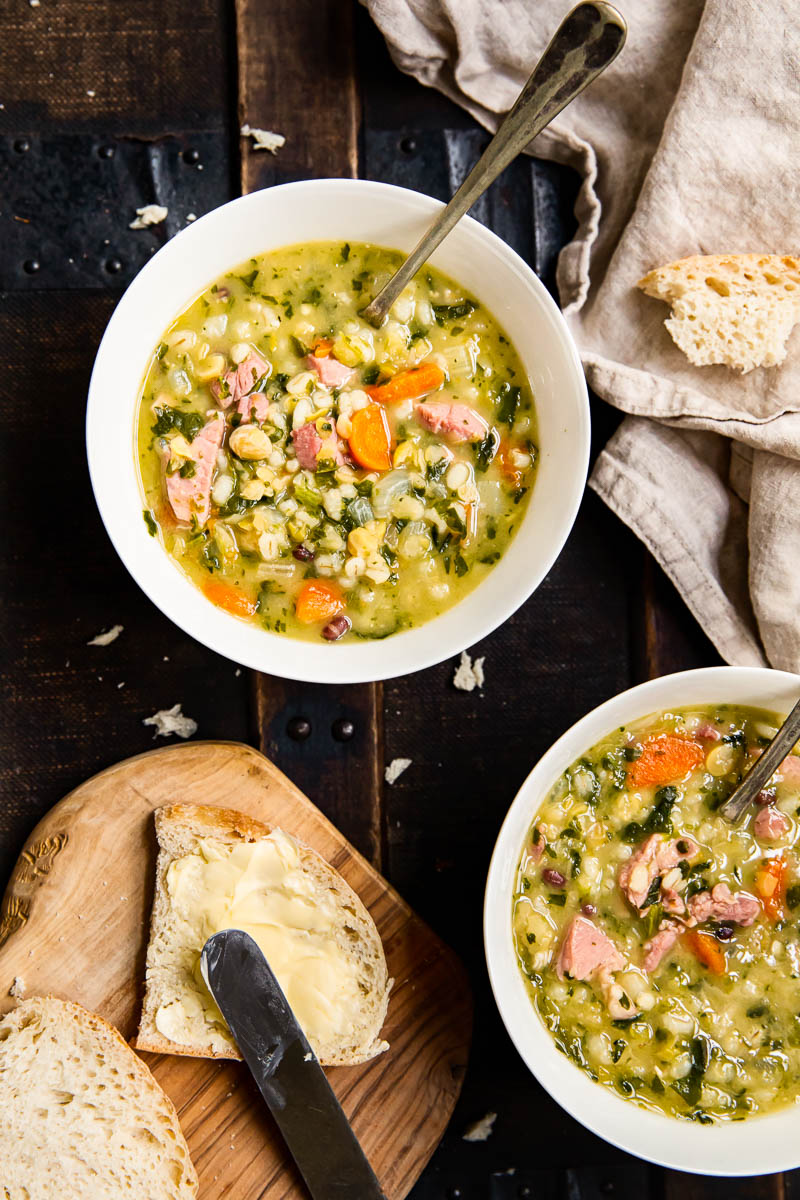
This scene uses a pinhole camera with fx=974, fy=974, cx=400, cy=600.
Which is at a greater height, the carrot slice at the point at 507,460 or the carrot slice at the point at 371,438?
the carrot slice at the point at 371,438

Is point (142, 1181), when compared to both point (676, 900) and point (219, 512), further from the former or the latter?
point (219, 512)

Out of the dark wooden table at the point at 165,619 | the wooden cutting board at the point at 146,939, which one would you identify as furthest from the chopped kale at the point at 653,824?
the wooden cutting board at the point at 146,939

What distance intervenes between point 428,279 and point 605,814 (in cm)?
178

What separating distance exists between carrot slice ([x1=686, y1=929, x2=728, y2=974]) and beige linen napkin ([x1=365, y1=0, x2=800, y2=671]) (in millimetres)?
956

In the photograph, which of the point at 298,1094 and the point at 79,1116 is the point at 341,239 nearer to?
the point at 298,1094

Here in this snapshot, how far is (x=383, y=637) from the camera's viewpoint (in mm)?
3070

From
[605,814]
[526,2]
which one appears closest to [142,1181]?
[605,814]

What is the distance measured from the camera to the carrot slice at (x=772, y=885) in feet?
10.0

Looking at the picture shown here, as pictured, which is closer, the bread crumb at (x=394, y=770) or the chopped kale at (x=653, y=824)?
the chopped kale at (x=653, y=824)

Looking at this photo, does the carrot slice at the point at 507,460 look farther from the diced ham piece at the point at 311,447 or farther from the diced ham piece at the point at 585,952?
the diced ham piece at the point at 585,952

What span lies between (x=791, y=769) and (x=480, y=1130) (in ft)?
5.51

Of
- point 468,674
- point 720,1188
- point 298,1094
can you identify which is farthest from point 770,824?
point 298,1094

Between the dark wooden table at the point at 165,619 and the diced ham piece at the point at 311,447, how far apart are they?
0.83 m

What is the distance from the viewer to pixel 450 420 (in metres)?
2.99
